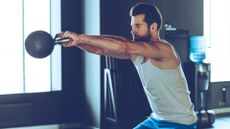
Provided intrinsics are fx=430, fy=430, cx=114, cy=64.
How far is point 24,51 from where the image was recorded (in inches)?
178

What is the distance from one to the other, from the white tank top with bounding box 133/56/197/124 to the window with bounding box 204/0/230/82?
3181mm

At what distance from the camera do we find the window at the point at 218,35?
5.60 meters

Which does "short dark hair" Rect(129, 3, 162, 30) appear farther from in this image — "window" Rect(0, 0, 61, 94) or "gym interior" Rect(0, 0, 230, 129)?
"window" Rect(0, 0, 61, 94)

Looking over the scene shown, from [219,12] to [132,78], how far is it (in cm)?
192

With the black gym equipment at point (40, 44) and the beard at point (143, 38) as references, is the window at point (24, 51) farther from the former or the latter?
the beard at point (143, 38)

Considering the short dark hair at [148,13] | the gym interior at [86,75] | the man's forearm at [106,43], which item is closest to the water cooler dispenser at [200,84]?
the gym interior at [86,75]

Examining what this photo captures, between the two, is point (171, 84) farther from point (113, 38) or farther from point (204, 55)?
point (204, 55)

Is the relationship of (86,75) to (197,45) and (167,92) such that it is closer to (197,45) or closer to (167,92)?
(197,45)

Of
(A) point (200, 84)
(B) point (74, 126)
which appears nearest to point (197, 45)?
(A) point (200, 84)

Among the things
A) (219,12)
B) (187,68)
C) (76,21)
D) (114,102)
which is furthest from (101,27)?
(219,12)

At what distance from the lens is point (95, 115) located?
182 inches

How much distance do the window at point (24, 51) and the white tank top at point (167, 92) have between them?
232 cm

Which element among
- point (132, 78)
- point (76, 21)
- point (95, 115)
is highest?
point (76, 21)

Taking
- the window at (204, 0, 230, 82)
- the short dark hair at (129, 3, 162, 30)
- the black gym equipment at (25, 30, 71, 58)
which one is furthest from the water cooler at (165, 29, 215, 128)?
the black gym equipment at (25, 30, 71, 58)
